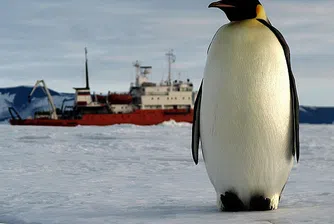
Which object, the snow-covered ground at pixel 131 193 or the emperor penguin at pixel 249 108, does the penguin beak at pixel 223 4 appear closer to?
the emperor penguin at pixel 249 108

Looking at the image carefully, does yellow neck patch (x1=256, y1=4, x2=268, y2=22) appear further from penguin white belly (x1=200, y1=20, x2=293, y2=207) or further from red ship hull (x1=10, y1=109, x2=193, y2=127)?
red ship hull (x1=10, y1=109, x2=193, y2=127)

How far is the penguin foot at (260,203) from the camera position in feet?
12.7

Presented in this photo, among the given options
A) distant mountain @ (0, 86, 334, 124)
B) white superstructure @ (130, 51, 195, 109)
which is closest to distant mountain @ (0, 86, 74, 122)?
distant mountain @ (0, 86, 334, 124)

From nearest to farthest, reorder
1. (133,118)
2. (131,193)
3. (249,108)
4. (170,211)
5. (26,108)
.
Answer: (249,108) → (170,211) → (131,193) → (133,118) → (26,108)

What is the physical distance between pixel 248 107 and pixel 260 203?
2.37 ft

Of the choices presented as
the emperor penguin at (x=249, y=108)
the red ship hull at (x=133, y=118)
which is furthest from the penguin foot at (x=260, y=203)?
the red ship hull at (x=133, y=118)

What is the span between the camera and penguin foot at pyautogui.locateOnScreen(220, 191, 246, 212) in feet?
12.8

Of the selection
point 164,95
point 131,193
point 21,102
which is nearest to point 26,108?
point 21,102

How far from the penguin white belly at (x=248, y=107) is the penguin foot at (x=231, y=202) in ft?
0.24

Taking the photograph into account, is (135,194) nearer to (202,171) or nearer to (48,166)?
(202,171)

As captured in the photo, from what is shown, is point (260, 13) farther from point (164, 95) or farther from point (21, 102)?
point (21, 102)

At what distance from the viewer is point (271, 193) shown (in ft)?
12.7

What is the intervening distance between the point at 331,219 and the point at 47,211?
7.22ft

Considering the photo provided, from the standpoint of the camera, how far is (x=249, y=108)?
3.65 meters
